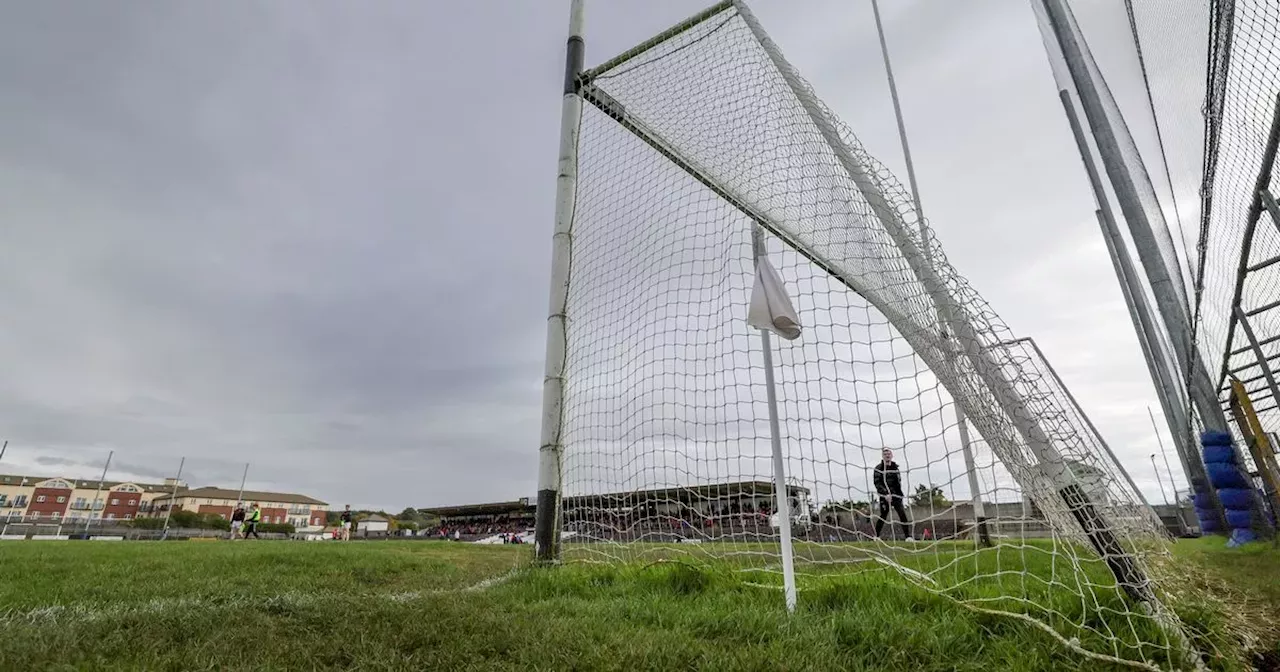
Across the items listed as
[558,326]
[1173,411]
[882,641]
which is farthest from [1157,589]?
[1173,411]

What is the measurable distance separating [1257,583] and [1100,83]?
27.0 feet

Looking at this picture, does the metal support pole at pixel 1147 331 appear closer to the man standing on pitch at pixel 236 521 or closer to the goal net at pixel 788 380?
the goal net at pixel 788 380

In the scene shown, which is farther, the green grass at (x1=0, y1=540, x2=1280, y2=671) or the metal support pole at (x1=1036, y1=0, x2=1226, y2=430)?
the metal support pole at (x1=1036, y1=0, x2=1226, y2=430)

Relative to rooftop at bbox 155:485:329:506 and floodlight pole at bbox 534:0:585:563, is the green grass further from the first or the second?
rooftop at bbox 155:485:329:506

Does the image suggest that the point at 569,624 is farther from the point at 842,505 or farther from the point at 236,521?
the point at 236,521

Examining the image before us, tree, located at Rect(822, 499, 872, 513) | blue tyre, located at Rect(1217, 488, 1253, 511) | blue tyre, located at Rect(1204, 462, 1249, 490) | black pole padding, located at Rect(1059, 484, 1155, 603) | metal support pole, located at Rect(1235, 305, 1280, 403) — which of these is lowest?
black pole padding, located at Rect(1059, 484, 1155, 603)

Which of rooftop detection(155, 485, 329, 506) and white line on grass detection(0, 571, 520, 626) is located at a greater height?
rooftop detection(155, 485, 329, 506)

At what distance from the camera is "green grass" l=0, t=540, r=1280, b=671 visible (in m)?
1.94

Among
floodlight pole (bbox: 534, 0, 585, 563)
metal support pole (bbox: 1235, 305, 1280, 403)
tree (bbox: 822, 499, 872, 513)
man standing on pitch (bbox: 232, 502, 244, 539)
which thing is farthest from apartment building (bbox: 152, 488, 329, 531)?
metal support pole (bbox: 1235, 305, 1280, 403)

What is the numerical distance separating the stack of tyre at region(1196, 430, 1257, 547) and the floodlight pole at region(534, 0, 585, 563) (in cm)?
963

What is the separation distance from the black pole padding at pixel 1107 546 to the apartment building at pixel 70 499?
304 feet

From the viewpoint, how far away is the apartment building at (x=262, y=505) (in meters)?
77.6

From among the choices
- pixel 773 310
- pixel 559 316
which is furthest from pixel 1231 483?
pixel 559 316

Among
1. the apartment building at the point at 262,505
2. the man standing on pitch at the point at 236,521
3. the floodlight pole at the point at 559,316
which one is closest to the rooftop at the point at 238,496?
the apartment building at the point at 262,505
